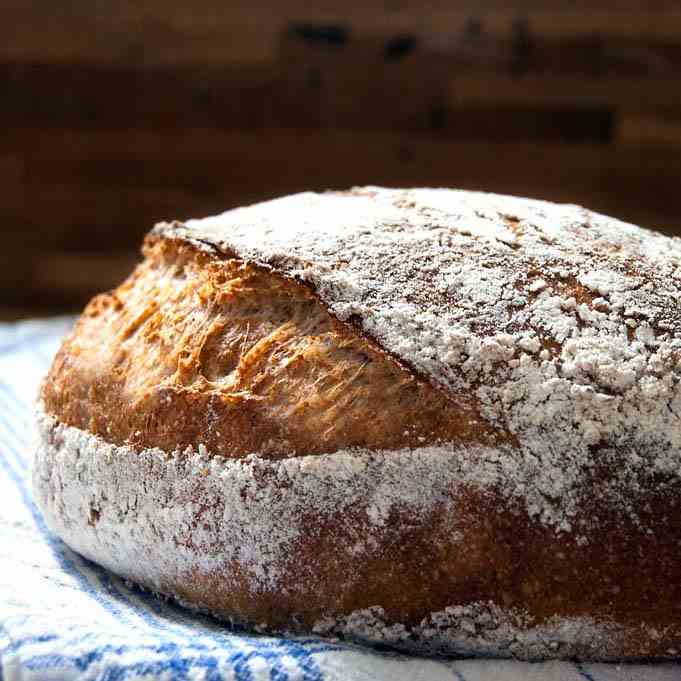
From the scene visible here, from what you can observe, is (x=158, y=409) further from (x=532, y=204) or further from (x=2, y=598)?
(x=532, y=204)

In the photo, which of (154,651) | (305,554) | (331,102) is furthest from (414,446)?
(331,102)

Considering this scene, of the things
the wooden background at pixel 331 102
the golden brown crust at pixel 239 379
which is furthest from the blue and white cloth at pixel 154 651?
the wooden background at pixel 331 102

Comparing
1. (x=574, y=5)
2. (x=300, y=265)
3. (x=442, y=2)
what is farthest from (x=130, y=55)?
(x=300, y=265)

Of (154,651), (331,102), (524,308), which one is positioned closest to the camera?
(154,651)

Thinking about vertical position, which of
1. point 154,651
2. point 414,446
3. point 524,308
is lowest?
point 154,651

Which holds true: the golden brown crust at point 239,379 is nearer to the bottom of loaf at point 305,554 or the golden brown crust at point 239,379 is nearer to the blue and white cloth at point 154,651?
the bottom of loaf at point 305,554

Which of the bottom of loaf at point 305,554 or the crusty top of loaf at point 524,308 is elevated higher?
the crusty top of loaf at point 524,308

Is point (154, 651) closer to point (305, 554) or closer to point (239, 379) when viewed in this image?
point (305, 554)
